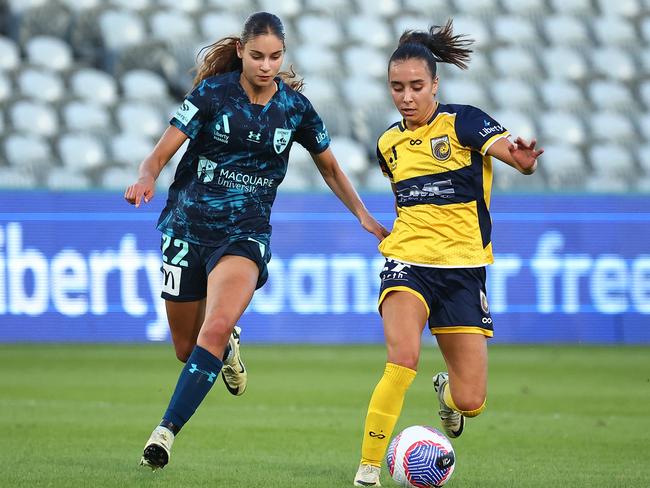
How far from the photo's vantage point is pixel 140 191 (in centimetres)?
602

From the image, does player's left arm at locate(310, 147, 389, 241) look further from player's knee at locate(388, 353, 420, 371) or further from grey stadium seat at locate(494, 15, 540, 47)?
grey stadium seat at locate(494, 15, 540, 47)

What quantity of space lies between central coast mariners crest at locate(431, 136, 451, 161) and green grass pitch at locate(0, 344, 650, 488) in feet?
5.31

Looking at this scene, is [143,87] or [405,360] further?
[143,87]

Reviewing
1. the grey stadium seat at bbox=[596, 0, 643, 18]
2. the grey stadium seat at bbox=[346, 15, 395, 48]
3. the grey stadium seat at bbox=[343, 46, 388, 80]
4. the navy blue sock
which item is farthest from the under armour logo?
the grey stadium seat at bbox=[596, 0, 643, 18]

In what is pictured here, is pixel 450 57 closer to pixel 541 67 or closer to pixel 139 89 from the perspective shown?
pixel 139 89

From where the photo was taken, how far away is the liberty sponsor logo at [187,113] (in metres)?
6.43

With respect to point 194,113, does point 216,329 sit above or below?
below

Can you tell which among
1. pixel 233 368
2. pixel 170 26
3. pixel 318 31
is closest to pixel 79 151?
pixel 170 26

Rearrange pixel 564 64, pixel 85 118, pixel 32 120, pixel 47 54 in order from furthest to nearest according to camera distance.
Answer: pixel 564 64, pixel 47 54, pixel 85 118, pixel 32 120

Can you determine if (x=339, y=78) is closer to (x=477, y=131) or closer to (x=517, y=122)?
(x=517, y=122)

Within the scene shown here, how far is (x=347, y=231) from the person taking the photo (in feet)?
49.4

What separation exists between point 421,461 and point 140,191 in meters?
1.83

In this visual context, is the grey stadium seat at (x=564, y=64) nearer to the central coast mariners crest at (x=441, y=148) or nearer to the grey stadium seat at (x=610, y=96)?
the grey stadium seat at (x=610, y=96)

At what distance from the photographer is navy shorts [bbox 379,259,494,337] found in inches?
248
